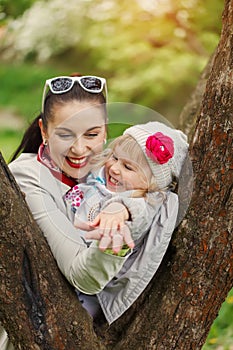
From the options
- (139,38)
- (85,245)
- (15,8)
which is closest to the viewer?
(85,245)

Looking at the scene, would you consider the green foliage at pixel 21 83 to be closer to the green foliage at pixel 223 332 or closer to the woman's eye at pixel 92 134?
the green foliage at pixel 223 332

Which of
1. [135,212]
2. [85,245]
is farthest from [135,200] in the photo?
[85,245]

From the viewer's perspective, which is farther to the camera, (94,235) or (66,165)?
(66,165)

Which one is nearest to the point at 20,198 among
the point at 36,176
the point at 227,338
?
the point at 36,176

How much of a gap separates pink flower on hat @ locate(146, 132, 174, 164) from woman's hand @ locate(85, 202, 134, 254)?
0.16 meters

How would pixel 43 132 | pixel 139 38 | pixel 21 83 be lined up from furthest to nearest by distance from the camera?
pixel 21 83 < pixel 139 38 < pixel 43 132

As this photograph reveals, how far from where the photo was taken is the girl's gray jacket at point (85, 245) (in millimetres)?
1803

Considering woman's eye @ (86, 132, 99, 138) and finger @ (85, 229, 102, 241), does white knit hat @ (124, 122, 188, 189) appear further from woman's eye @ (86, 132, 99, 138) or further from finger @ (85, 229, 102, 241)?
finger @ (85, 229, 102, 241)

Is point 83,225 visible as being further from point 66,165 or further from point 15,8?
point 15,8

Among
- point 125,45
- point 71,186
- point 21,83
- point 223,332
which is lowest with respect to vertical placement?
point 21,83

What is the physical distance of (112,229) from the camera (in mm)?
1572

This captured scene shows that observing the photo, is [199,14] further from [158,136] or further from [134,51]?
[158,136]

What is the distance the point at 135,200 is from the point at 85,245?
0.23 m

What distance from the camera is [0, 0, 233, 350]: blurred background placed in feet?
27.7
